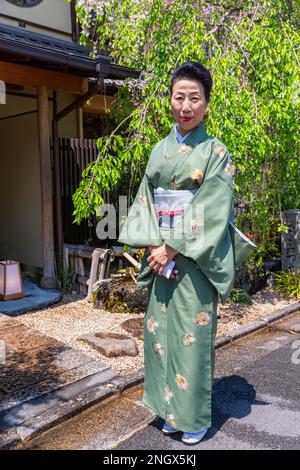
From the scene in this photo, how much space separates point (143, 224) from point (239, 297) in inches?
146

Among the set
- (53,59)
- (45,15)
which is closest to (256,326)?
(53,59)

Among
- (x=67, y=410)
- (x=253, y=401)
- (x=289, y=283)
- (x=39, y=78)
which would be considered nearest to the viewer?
(x=67, y=410)

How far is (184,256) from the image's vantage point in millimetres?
2840

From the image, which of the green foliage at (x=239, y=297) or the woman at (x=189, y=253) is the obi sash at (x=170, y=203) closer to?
the woman at (x=189, y=253)

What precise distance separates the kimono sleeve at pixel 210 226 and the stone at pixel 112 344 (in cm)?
183

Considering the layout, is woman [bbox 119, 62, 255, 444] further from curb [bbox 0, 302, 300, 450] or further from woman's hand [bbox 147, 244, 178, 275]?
curb [bbox 0, 302, 300, 450]

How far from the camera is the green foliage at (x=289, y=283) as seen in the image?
685cm

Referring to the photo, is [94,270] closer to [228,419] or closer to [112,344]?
[112,344]

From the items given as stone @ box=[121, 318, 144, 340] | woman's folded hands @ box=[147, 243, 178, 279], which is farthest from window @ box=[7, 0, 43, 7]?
woman's folded hands @ box=[147, 243, 178, 279]

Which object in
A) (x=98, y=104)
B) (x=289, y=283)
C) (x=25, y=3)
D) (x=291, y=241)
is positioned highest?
(x=25, y=3)

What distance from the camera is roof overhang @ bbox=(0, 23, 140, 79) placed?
5.07 meters

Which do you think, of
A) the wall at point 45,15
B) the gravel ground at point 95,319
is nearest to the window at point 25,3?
the wall at point 45,15

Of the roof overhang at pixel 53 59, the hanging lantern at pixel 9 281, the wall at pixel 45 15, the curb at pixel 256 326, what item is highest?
the wall at pixel 45 15

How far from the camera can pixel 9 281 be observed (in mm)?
6062
